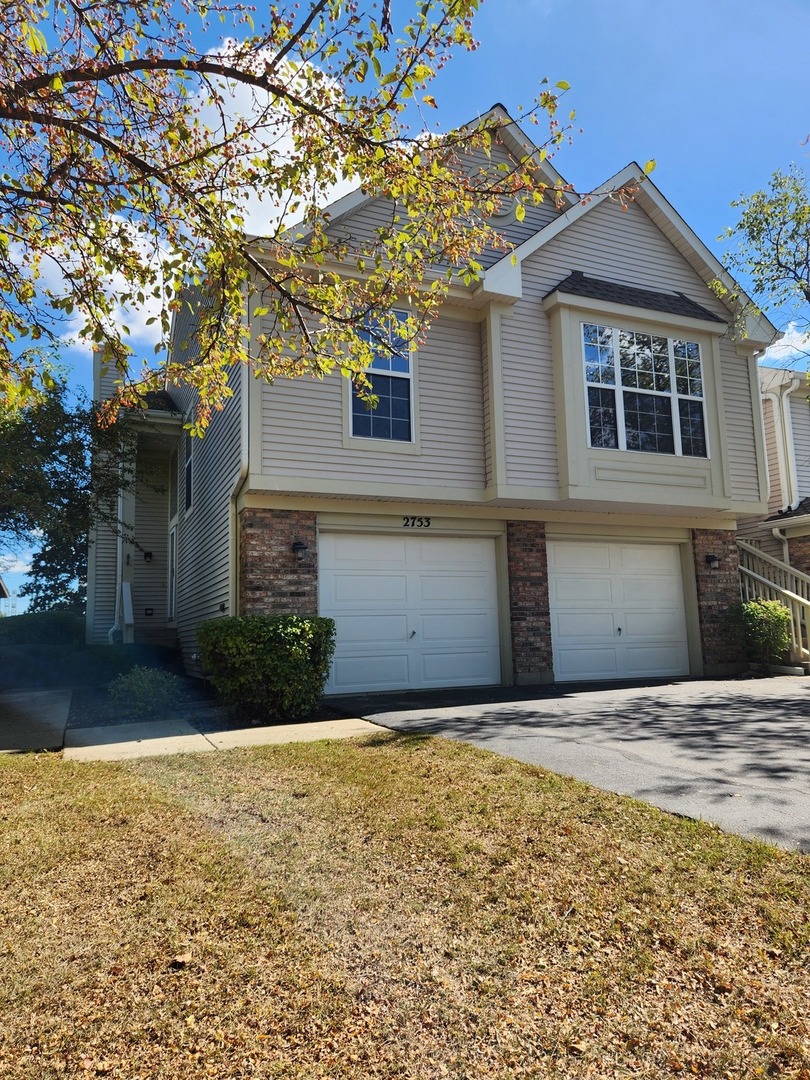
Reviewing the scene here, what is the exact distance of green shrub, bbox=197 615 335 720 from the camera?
8.08 m

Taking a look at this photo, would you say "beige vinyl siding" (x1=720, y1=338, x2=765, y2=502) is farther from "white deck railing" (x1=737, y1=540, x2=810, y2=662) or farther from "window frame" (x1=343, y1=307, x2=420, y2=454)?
"window frame" (x1=343, y1=307, x2=420, y2=454)

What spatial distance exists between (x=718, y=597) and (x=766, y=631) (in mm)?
1028

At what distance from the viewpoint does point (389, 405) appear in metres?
10.7

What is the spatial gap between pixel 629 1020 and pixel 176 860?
2442 mm

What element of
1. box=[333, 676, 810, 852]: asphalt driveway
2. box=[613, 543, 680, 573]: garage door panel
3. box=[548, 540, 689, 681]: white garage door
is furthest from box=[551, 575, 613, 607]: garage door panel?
box=[333, 676, 810, 852]: asphalt driveway

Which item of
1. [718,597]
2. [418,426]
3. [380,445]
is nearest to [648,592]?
[718,597]

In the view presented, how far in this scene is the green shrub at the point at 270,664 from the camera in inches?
318

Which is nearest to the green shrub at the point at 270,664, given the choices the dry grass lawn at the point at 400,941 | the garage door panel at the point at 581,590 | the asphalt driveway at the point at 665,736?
the asphalt driveway at the point at 665,736

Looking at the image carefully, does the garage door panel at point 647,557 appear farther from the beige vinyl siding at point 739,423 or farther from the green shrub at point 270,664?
the green shrub at point 270,664

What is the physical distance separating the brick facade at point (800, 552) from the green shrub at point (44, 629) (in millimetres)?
18479

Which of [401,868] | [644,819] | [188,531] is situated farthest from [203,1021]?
[188,531]

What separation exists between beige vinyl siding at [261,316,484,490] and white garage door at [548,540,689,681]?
2483mm

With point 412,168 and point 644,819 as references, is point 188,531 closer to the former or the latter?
point 412,168

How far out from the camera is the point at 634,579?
12711 millimetres
